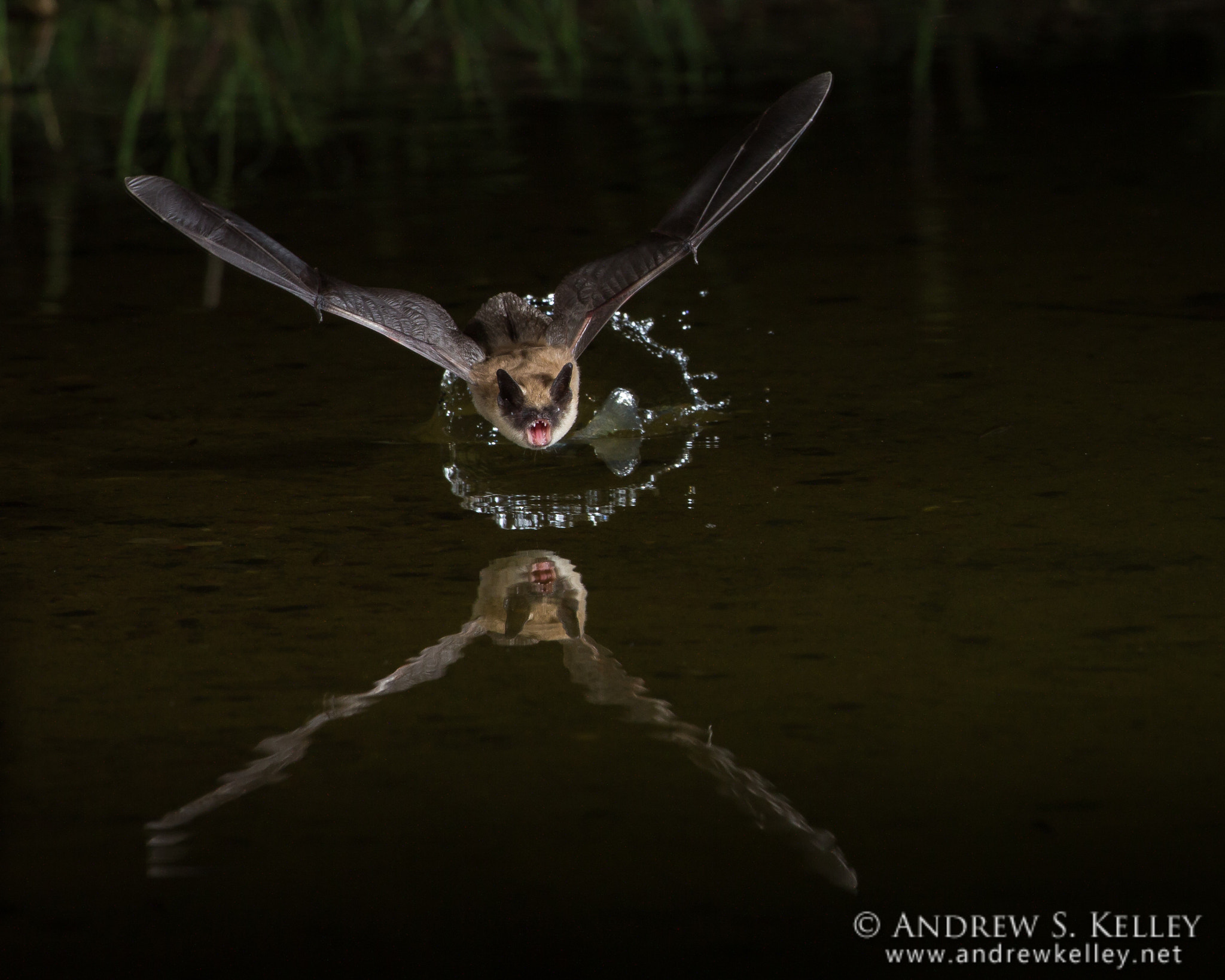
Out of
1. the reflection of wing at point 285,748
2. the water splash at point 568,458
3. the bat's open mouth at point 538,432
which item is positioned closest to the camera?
the reflection of wing at point 285,748

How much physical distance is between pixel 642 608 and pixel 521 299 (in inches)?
60.0

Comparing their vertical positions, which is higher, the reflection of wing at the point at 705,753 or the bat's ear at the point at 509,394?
the bat's ear at the point at 509,394

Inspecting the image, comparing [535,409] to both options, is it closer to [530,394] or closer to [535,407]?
[535,407]

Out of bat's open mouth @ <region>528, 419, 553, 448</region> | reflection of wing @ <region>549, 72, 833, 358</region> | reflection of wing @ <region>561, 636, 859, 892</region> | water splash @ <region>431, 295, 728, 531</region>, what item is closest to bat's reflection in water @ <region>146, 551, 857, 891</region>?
reflection of wing @ <region>561, 636, 859, 892</region>

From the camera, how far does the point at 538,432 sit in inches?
129

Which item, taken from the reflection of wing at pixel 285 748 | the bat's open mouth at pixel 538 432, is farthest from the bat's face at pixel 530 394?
the reflection of wing at pixel 285 748

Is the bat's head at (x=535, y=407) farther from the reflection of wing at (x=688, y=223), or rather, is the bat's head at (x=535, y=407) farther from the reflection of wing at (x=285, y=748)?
the reflection of wing at (x=285, y=748)

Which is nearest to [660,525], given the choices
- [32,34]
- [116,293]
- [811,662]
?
[811,662]

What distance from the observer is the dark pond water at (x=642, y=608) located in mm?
1861

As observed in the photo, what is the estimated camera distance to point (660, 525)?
2889mm

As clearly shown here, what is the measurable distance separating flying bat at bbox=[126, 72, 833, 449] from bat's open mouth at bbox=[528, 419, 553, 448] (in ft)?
0.11

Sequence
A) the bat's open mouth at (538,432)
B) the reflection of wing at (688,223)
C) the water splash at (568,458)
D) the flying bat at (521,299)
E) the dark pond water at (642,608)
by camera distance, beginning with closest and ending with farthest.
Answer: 1. the dark pond water at (642,608)
2. the water splash at (568,458)
3. the bat's open mouth at (538,432)
4. the flying bat at (521,299)
5. the reflection of wing at (688,223)

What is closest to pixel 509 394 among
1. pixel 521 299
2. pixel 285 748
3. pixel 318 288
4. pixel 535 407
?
pixel 535 407

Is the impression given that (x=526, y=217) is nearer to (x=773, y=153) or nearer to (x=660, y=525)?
(x=773, y=153)
